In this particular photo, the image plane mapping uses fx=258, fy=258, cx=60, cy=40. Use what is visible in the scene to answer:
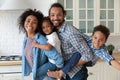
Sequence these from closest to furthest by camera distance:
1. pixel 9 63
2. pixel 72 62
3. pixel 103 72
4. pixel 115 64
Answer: pixel 115 64 < pixel 72 62 < pixel 9 63 < pixel 103 72

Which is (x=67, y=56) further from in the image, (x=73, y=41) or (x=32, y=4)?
(x=32, y=4)

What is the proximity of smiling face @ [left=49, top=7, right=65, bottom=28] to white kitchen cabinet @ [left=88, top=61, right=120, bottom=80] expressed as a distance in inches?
61.2

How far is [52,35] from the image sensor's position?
1.90 m

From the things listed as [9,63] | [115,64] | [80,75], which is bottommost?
[9,63]

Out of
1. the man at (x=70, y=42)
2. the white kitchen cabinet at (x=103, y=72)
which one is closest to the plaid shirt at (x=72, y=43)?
the man at (x=70, y=42)

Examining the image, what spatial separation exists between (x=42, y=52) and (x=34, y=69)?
143mm

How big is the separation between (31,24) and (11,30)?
1.80m

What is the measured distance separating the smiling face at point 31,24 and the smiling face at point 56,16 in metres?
0.14

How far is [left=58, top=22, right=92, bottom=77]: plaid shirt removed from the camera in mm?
1854

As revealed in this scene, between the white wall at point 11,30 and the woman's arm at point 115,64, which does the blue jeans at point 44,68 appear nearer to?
the woman's arm at point 115,64

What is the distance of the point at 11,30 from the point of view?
369 centimetres

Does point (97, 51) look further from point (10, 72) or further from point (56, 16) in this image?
point (10, 72)

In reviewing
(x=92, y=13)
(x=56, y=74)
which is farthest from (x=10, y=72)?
(x=56, y=74)

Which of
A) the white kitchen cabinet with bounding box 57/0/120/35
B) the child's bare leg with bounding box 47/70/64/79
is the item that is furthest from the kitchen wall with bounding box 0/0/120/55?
the child's bare leg with bounding box 47/70/64/79
